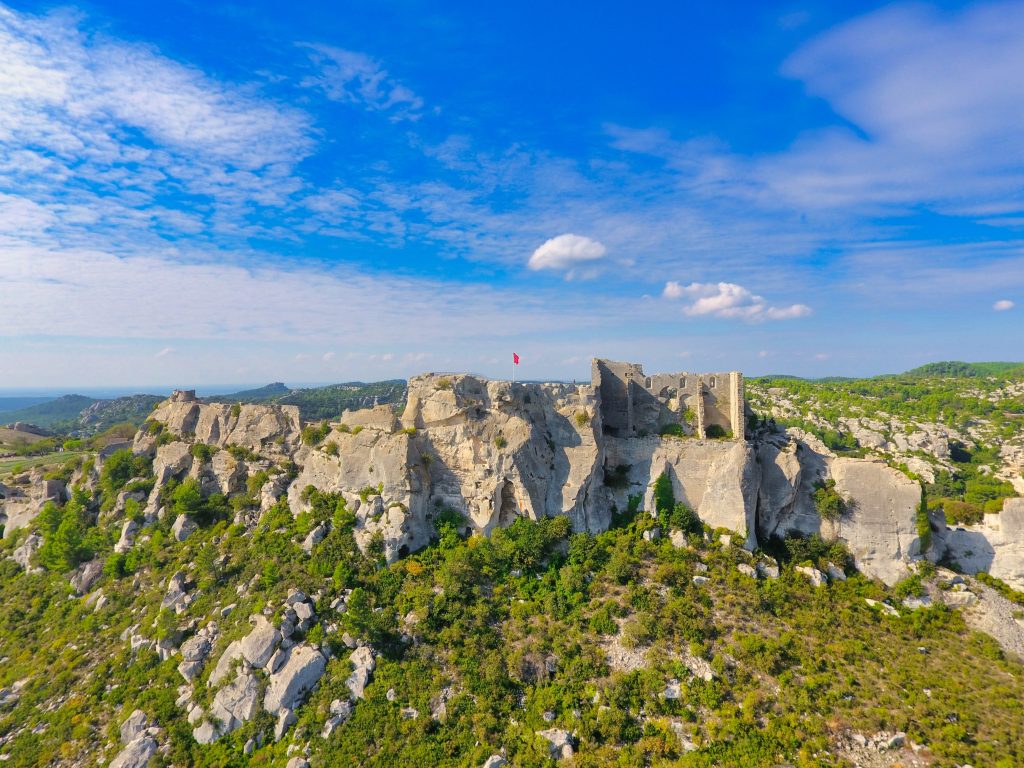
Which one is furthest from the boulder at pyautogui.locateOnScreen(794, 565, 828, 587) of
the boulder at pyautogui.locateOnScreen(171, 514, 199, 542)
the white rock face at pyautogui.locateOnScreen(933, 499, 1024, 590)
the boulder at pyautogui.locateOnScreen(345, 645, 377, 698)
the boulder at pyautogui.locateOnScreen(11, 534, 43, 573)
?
the boulder at pyautogui.locateOnScreen(11, 534, 43, 573)

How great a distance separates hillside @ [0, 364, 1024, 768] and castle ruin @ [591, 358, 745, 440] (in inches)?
12.0

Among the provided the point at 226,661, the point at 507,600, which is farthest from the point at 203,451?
the point at 507,600

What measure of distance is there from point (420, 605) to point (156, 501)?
1067 inches

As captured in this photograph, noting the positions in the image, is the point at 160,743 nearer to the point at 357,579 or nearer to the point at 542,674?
the point at 357,579

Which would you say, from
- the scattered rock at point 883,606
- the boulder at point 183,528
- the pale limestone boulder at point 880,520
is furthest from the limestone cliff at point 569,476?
the boulder at point 183,528

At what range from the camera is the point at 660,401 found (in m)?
38.3

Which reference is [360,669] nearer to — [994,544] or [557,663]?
[557,663]

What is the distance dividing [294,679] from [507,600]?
514 inches

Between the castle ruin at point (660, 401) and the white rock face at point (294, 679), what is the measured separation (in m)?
25.5

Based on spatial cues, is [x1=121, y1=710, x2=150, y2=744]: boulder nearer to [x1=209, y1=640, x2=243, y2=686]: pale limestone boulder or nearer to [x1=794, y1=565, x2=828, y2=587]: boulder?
[x1=209, y1=640, x2=243, y2=686]: pale limestone boulder

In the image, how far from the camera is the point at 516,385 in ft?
117

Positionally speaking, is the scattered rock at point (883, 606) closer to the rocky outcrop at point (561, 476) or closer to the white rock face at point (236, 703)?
the rocky outcrop at point (561, 476)

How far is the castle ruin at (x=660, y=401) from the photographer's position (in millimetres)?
37656

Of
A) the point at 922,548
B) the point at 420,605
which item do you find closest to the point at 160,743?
the point at 420,605
